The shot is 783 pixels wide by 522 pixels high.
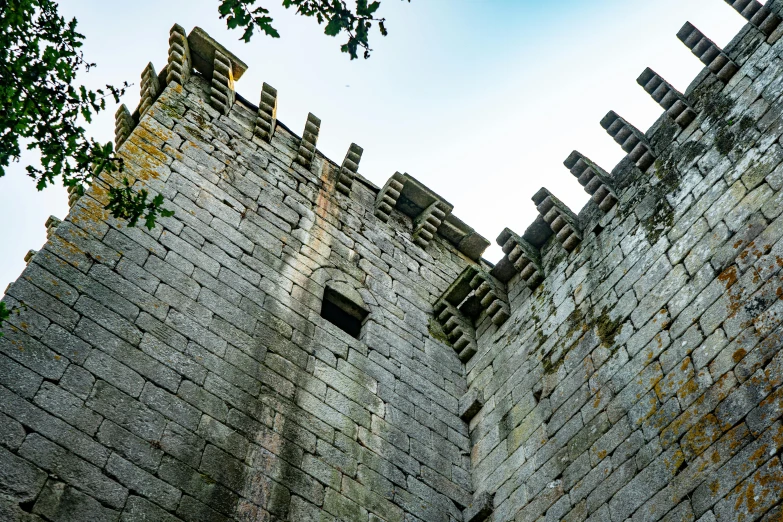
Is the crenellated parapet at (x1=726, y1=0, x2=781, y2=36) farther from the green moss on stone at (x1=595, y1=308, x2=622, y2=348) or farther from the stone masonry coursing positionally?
the green moss on stone at (x1=595, y1=308, x2=622, y2=348)

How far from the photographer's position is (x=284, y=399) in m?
7.23

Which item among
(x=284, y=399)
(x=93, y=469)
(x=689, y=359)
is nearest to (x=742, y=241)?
(x=689, y=359)

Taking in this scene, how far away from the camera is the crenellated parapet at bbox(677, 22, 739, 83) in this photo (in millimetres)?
8297

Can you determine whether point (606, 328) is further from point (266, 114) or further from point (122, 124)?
point (122, 124)

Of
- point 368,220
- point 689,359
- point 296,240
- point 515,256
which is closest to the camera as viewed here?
point 689,359

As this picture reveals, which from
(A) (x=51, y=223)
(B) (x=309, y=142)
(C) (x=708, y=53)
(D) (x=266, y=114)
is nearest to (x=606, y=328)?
(C) (x=708, y=53)

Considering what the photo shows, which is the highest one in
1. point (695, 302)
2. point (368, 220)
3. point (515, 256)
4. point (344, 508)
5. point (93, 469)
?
point (368, 220)

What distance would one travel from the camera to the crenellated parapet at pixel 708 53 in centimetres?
830

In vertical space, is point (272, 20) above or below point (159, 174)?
below

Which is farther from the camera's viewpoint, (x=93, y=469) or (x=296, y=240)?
(x=296, y=240)

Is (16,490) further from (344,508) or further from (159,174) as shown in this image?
(159,174)

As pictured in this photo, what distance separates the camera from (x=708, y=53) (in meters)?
8.56

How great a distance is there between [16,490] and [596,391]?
4721 millimetres

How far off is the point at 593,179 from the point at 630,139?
59cm
